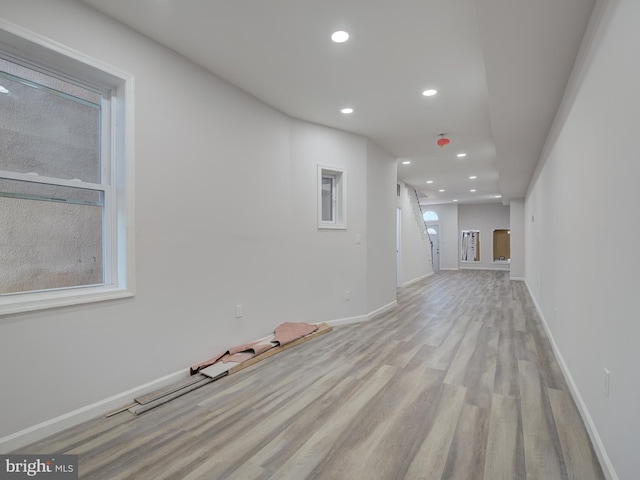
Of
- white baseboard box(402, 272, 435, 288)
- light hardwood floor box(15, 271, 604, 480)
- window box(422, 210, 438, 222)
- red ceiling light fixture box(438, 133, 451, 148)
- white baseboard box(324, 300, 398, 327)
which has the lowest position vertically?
white baseboard box(402, 272, 435, 288)

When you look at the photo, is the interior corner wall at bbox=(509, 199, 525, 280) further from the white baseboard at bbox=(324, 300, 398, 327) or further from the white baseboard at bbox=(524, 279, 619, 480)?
the white baseboard at bbox=(524, 279, 619, 480)

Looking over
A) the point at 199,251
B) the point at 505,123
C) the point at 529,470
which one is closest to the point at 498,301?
the point at 505,123

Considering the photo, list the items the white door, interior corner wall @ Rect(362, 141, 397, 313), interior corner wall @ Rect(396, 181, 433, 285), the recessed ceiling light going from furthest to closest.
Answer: the white door
interior corner wall @ Rect(396, 181, 433, 285)
interior corner wall @ Rect(362, 141, 397, 313)
the recessed ceiling light

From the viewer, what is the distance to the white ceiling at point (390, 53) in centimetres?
209

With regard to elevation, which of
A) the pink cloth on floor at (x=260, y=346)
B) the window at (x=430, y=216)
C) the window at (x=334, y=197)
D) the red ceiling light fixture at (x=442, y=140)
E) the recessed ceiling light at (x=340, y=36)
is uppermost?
the recessed ceiling light at (x=340, y=36)

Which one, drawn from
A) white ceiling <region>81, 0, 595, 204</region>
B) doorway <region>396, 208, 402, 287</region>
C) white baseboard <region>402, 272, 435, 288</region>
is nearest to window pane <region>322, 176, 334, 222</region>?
white ceiling <region>81, 0, 595, 204</region>

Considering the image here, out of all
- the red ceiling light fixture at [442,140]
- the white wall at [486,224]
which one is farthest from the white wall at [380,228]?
the white wall at [486,224]

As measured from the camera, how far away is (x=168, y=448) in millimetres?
1866

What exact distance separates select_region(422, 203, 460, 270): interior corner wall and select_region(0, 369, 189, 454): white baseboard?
1260 cm

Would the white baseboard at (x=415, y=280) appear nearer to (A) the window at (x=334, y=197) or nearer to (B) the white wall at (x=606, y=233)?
(A) the window at (x=334, y=197)

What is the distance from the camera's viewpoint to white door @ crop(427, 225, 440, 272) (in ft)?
44.3

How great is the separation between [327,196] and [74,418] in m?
3.58

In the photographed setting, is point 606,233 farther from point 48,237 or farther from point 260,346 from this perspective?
point 48,237

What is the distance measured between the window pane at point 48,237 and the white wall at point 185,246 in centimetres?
25
